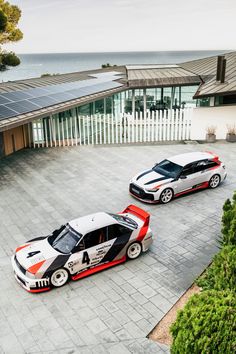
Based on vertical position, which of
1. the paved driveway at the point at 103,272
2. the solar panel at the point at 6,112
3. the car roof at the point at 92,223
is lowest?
the paved driveway at the point at 103,272

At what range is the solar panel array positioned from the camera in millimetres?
16819

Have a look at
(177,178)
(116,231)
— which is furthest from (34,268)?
(177,178)

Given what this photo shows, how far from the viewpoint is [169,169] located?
14602 millimetres

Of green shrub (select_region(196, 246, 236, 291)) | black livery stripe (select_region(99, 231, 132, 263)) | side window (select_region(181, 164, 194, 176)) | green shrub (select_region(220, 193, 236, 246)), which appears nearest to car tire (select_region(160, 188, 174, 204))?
side window (select_region(181, 164, 194, 176))

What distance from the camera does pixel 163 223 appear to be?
1270cm

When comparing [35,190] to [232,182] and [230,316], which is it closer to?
[232,182]

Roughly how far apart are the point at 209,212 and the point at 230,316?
27.7ft

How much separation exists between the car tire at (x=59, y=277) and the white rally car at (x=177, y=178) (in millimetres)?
5474

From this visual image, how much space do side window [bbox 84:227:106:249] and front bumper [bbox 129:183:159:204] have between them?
4.31m

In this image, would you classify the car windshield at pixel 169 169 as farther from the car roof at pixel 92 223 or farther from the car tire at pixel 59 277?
the car tire at pixel 59 277

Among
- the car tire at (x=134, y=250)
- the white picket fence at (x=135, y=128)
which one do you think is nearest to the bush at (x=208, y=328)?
the car tire at (x=134, y=250)

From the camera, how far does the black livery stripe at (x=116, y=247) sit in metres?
10.1

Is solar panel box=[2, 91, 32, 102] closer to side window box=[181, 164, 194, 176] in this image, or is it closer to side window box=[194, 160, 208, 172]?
side window box=[181, 164, 194, 176]

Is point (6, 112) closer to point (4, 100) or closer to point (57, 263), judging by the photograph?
point (4, 100)
